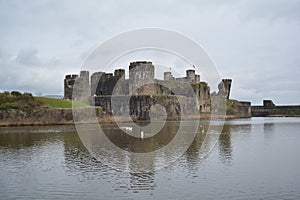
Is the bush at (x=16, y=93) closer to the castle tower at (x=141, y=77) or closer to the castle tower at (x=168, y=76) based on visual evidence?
the castle tower at (x=141, y=77)

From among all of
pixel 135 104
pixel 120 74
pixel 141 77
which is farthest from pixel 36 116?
pixel 120 74

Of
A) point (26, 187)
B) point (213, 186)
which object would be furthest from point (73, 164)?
point (213, 186)

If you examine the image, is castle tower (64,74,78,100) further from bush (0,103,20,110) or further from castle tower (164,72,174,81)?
bush (0,103,20,110)

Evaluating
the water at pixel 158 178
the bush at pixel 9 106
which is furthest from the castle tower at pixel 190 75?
the water at pixel 158 178

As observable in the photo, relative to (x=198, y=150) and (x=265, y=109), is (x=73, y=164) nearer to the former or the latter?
(x=198, y=150)

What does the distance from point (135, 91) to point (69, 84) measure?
36.2 ft

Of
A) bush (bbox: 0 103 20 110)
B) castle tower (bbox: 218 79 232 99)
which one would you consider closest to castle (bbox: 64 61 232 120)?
castle tower (bbox: 218 79 232 99)

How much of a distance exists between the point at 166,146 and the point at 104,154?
3839mm

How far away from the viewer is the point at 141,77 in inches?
2041

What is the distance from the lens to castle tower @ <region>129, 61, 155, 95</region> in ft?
Answer: 170

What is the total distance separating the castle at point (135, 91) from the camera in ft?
159

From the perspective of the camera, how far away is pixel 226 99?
235ft

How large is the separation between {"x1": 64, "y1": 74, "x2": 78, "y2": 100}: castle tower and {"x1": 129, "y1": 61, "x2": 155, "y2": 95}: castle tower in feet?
31.3

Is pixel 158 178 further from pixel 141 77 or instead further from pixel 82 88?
pixel 82 88
